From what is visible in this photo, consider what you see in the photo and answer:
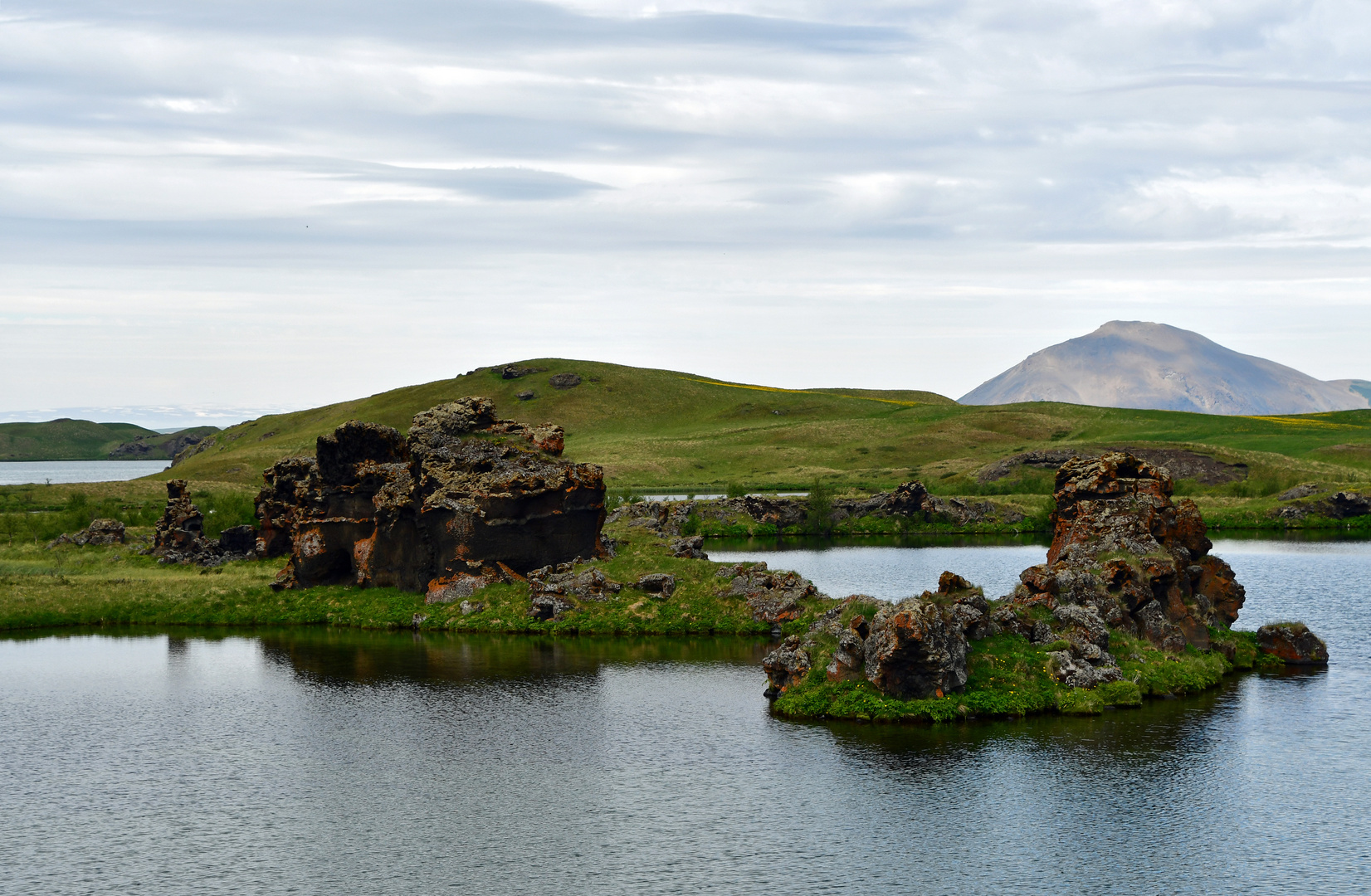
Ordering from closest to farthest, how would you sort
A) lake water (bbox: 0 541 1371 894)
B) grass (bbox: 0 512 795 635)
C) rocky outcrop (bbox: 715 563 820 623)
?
lake water (bbox: 0 541 1371 894) → rocky outcrop (bbox: 715 563 820 623) → grass (bbox: 0 512 795 635)

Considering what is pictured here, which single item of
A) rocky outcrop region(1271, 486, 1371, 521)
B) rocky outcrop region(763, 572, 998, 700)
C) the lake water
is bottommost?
the lake water

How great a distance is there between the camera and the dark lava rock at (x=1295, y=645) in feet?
200

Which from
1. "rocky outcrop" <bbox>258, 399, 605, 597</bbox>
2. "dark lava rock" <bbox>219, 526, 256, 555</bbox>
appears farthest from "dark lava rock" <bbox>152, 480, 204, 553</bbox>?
"rocky outcrop" <bbox>258, 399, 605, 597</bbox>

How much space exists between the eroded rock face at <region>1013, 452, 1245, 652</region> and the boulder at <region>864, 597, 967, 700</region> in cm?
766

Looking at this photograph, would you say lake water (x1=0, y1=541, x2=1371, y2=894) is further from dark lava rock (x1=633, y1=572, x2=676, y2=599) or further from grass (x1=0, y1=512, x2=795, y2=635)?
dark lava rock (x1=633, y1=572, x2=676, y2=599)

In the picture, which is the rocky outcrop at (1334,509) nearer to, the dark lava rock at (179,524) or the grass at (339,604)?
the grass at (339,604)

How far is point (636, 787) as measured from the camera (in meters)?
41.7

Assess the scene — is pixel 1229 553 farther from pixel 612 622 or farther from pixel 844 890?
pixel 844 890

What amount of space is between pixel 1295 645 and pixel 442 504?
52.6 metres

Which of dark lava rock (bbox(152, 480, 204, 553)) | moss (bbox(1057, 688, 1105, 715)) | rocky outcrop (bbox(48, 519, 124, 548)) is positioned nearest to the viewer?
moss (bbox(1057, 688, 1105, 715))

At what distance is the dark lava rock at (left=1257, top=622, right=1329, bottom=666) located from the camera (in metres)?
60.9

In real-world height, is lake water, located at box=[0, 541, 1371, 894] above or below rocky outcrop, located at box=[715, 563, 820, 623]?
below

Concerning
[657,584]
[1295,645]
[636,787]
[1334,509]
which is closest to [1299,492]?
[1334,509]

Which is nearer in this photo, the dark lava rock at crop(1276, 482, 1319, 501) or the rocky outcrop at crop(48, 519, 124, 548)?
the rocky outcrop at crop(48, 519, 124, 548)
